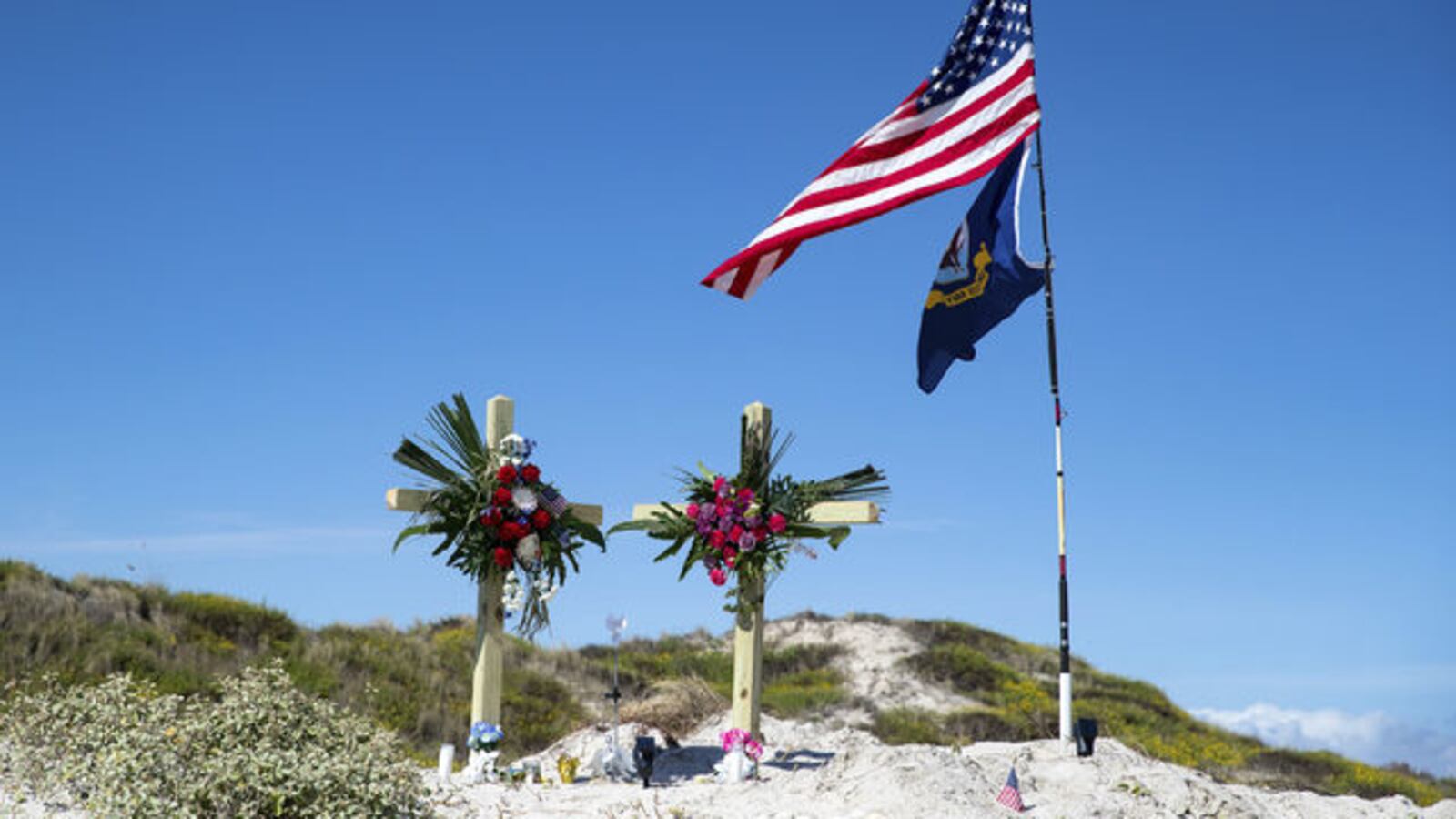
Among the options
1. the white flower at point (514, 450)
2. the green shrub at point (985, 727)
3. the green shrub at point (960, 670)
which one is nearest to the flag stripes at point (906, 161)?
the white flower at point (514, 450)

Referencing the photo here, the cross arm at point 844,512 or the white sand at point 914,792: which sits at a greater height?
the cross arm at point 844,512

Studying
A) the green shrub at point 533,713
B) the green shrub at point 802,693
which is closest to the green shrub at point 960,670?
the green shrub at point 802,693

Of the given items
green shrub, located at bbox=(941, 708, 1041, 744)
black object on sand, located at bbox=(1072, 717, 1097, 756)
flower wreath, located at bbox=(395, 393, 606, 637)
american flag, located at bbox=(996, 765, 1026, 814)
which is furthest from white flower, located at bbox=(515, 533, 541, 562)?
green shrub, located at bbox=(941, 708, 1041, 744)

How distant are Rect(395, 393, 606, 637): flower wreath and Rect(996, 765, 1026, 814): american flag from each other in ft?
19.0

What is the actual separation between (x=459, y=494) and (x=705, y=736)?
4.30 metres

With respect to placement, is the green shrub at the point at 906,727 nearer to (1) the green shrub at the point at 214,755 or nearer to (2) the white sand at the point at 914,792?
(2) the white sand at the point at 914,792

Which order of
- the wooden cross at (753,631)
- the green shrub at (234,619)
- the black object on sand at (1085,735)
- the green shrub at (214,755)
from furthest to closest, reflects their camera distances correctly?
the green shrub at (234,619), the wooden cross at (753,631), the black object on sand at (1085,735), the green shrub at (214,755)

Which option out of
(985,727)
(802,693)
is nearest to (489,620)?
Result: (802,693)

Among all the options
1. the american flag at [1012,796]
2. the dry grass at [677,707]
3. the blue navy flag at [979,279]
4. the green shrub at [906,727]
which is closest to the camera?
the american flag at [1012,796]

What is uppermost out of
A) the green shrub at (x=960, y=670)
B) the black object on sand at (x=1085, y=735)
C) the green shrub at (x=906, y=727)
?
the green shrub at (x=960, y=670)

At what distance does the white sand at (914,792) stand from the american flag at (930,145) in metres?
4.62

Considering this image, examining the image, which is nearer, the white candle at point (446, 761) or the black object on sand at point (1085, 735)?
the black object on sand at point (1085, 735)

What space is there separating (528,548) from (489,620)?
890 millimetres

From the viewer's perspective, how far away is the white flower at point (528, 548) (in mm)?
13242
